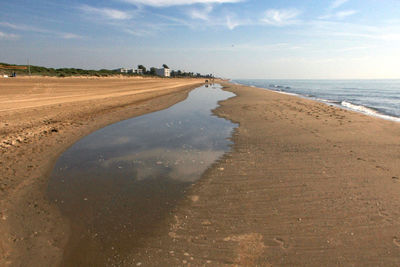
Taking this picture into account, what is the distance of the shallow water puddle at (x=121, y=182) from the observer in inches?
125

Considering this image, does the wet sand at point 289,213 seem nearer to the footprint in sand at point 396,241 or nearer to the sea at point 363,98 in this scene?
the footprint in sand at point 396,241

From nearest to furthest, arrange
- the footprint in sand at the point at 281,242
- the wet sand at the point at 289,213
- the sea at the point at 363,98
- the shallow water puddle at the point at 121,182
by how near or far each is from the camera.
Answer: the wet sand at the point at 289,213, the footprint in sand at the point at 281,242, the shallow water puddle at the point at 121,182, the sea at the point at 363,98

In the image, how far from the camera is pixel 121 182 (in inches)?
198

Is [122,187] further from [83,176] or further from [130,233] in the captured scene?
[130,233]

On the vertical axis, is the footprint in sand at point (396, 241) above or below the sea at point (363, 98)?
below

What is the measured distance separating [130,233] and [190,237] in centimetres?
93

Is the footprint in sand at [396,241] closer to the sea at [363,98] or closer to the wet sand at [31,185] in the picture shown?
the wet sand at [31,185]

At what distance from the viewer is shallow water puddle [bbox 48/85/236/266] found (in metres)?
3.16

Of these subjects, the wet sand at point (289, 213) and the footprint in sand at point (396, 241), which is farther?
the footprint in sand at point (396, 241)

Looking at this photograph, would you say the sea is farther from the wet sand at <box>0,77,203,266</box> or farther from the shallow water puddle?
the wet sand at <box>0,77,203,266</box>

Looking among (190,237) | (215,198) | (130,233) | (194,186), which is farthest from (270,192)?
(130,233)

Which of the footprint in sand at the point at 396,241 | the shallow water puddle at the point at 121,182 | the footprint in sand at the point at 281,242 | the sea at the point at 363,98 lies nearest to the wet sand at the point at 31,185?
the shallow water puddle at the point at 121,182

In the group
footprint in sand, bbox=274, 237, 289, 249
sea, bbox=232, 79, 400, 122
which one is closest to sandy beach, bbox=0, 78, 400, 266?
footprint in sand, bbox=274, 237, 289, 249

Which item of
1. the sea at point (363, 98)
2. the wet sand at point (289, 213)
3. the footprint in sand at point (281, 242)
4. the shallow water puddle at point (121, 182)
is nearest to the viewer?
the wet sand at point (289, 213)
